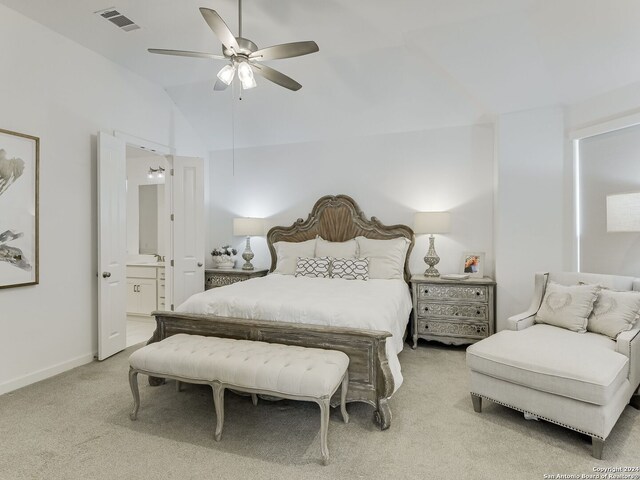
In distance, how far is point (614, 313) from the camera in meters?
Answer: 2.68

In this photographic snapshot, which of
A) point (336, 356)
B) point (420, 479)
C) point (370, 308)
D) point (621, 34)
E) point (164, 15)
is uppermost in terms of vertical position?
point (164, 15)

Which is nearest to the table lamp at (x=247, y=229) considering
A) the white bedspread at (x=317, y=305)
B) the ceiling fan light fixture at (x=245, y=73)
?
the white bedspread at (x=317, y=305)

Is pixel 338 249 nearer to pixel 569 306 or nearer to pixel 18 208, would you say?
pixel 569 306

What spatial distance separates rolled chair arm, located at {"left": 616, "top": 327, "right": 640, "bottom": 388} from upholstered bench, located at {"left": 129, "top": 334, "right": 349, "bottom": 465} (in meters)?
1.80

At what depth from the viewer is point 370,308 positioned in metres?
2.76

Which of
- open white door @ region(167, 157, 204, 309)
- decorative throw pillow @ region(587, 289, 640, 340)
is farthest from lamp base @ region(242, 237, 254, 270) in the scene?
decorative throw pillow @ region(587, 289, 640, 340)

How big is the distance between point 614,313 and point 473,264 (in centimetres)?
174

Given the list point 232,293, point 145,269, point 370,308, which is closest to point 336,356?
point 370,308

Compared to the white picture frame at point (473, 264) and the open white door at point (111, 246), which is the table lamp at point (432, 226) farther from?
the open white door at point (111, 246)

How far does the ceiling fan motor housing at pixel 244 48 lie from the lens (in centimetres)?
256

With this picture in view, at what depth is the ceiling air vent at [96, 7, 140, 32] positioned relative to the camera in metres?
3.12

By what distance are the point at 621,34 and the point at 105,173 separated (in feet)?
15.7

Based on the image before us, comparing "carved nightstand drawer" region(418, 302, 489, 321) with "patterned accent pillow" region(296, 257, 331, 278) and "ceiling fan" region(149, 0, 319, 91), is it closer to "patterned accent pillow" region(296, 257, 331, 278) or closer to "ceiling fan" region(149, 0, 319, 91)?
"patterned accent pillow" region(296, 257, 331, 278)

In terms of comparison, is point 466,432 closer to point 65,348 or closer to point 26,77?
point 65,348
